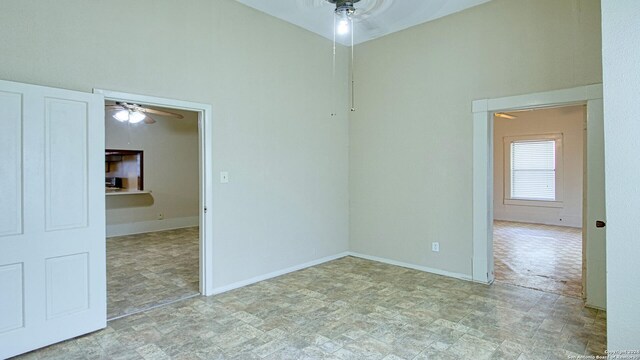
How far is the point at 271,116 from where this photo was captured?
4.29 meters

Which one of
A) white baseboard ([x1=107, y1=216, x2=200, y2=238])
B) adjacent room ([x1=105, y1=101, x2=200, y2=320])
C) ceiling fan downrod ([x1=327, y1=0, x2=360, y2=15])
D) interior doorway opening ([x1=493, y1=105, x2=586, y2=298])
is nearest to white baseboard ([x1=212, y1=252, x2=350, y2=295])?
adjacent room ([x1=105, y1=101, x2=200, y2=320])

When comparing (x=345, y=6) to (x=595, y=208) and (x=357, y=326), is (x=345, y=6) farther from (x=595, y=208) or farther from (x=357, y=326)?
(x=595, y=208)

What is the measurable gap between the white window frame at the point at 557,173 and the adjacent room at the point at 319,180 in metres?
2.28

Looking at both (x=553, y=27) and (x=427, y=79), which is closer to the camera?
(x=553, y=27)

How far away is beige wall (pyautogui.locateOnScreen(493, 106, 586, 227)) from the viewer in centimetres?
780

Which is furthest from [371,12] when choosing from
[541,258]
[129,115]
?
[129,115]

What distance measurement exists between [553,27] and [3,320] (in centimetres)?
526

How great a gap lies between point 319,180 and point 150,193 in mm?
4464

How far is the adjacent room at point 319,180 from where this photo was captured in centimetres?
250

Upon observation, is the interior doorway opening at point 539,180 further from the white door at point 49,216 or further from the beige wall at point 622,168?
the white door at point 49,216

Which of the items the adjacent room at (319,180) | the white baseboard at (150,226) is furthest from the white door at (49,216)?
the white baseboard at (150,226)

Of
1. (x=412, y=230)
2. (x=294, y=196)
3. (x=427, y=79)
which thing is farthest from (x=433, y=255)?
(x=427, y=79)

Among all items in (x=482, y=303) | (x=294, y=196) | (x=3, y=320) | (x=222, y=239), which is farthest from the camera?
(x=294, y=196)

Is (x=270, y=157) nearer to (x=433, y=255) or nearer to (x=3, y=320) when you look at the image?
(x=433, y=255)
